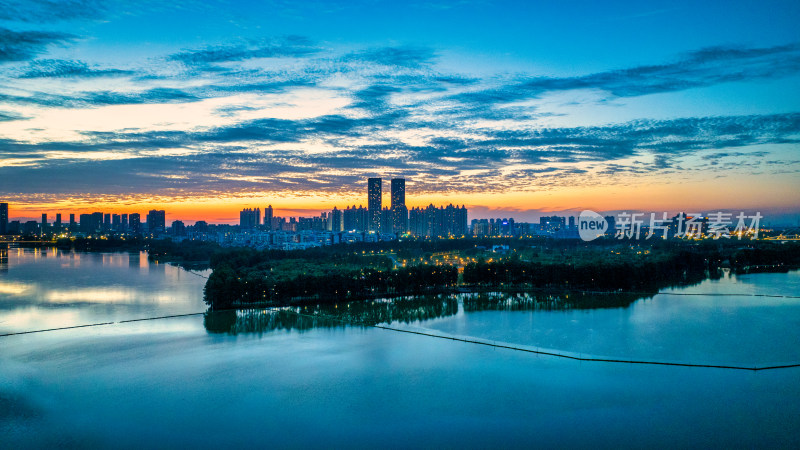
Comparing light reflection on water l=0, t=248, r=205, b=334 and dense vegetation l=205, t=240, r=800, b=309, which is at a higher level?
dense vegetation l=205, t=240, r=800, b=309

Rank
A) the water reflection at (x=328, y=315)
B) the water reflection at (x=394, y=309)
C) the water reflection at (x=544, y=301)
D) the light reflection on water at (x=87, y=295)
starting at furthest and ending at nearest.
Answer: the water reflection at (x=544, y=301) < the light reflection on water at (x=87, y=295) < the water reflection at (x=394, y=309) < the water reflection at (x=328, y=315)

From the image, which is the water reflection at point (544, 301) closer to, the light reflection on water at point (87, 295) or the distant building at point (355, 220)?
the light reflection on water at point (87, 295)

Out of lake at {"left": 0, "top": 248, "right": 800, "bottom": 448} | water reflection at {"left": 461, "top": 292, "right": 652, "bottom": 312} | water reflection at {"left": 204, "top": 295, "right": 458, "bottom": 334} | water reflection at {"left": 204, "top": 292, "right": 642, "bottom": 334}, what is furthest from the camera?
water reflection at {"left": 461, "top": 292, "right": 652, "bottom": 312}

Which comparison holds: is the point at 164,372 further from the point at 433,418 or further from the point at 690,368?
the point at 690,368

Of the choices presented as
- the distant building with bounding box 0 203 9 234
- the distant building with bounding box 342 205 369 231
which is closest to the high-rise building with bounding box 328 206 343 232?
the distant building with bounding box 342 205 369 231

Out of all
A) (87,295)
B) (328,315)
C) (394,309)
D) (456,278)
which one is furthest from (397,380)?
(87,295)

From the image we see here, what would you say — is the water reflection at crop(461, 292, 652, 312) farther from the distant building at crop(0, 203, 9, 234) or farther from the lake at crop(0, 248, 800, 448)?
the distant building at crop(0, 203, 9, 234)

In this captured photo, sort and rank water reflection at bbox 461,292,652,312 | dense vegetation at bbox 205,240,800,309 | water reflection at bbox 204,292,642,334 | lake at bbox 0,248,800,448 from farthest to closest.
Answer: dense vegetation at bbox 205,240,800,309 < water reflection at bbox 461,292,652,312 < water reflection at bbox 204,292,642,334 < lake at bbox 0,248,800,448

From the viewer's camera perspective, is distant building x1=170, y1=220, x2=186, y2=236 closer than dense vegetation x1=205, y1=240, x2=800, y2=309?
No

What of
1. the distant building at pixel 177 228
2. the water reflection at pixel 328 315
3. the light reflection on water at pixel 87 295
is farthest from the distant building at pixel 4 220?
the water reflection at pixel 328 315
